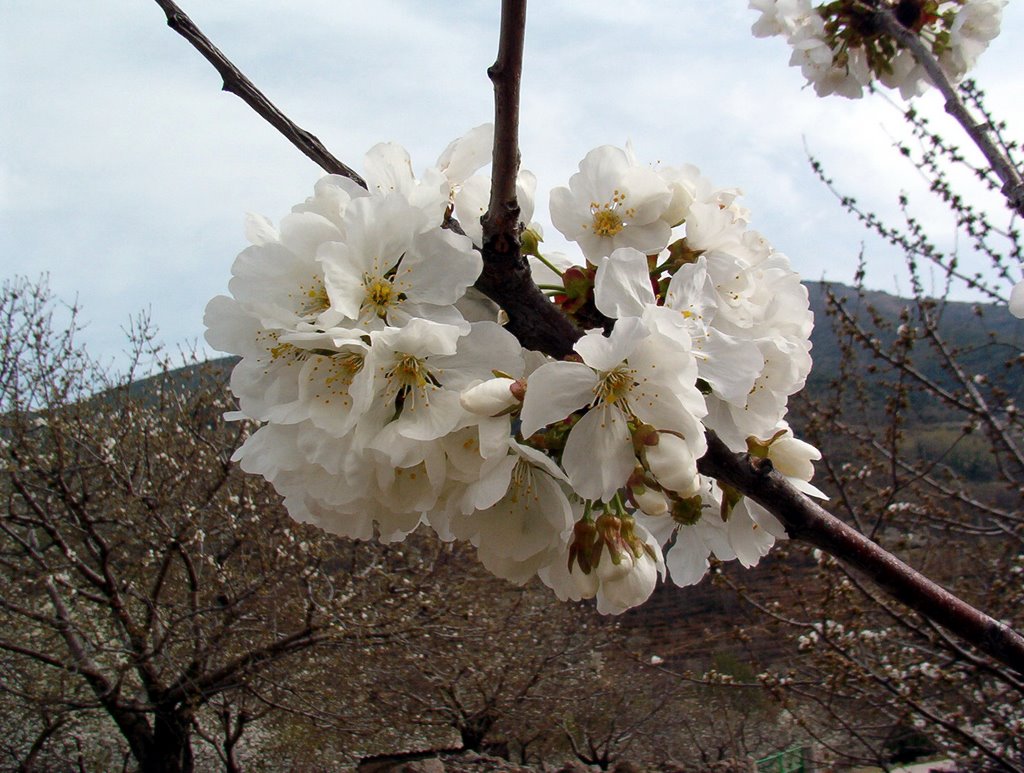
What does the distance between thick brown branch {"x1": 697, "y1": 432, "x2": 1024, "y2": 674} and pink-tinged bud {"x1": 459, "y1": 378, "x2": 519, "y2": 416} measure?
0.70 feet

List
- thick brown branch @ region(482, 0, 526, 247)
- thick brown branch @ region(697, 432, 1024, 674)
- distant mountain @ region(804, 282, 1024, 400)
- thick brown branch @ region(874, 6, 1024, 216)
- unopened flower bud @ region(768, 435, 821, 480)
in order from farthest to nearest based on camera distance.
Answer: distant mountain @ region(804, 282, 1024, 400)
thick brown branch @ region(874, 6, 1024, 216)
unopened flower bud @ region(768, 435, 821, 480)
thick brown branch @ region(697, 432, 1024, 674)
thick brown branch @ region(482, 0, 526, 247)

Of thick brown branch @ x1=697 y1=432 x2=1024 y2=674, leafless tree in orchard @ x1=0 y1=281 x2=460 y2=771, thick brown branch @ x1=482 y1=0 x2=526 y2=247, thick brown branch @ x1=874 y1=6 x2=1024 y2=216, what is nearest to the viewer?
thick brown branch @ x1=482 y1=0 x2=526 y2=247

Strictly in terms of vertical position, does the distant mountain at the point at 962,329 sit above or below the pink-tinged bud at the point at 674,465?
above

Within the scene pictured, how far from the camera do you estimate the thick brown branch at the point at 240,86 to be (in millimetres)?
715

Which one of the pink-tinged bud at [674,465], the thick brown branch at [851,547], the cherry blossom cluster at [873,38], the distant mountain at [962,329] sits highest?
the distant mountain at [962,329]

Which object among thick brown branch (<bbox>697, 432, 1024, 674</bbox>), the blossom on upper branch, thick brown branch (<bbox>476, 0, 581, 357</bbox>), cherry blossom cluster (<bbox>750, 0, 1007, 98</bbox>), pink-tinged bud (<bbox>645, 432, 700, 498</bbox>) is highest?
cherry blossom cluster (<bbox>750, 0, 1007, 98</bbox>)

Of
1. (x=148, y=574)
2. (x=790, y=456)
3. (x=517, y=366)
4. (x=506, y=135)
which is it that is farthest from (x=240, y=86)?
(x=148, y=574)

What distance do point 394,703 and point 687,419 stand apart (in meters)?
9.89

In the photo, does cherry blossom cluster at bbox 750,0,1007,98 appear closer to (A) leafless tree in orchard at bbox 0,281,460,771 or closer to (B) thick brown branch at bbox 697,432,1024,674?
(B) thick brown branch at bbox 697,432,1024,674

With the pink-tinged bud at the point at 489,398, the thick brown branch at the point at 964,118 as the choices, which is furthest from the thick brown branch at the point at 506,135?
the thick brown branch at the point at 964,118

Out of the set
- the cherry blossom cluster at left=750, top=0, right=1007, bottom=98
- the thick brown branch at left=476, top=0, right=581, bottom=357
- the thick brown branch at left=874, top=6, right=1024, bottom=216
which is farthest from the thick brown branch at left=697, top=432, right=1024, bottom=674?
the cherry blossom cluster at left=750, top=0, right=1007, bottom=98

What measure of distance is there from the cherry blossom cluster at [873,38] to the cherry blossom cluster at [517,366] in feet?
3.71

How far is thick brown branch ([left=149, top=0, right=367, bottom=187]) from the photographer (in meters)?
0.72

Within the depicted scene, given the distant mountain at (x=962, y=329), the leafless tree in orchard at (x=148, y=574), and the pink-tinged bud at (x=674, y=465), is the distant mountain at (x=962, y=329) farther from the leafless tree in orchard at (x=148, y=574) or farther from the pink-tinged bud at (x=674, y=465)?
the leafless tree in orchard at (x=148, y=574)
